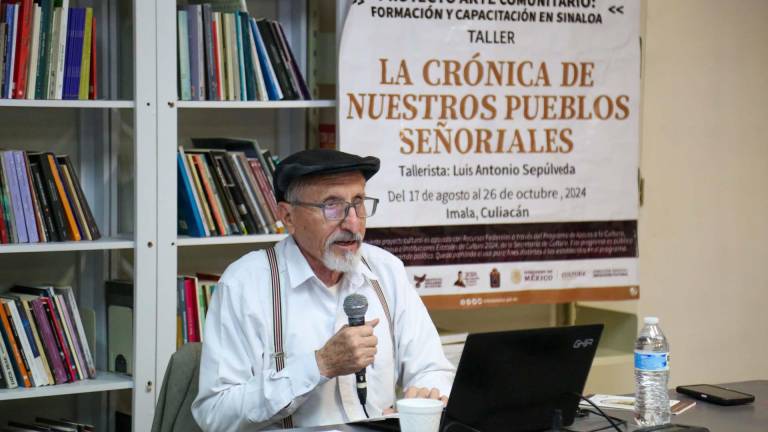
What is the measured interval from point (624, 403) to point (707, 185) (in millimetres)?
2634

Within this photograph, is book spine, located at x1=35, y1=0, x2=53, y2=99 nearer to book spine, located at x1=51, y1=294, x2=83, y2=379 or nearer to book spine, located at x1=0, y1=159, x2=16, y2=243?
book spine, located at x1=0, y1=159, x2=16, y2=243

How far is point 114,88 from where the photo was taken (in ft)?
12.0

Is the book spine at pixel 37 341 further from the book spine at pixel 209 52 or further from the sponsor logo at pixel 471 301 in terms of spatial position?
the sponsor logo at pixel 471 301

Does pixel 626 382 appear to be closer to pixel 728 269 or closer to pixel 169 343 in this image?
pixel 728 269

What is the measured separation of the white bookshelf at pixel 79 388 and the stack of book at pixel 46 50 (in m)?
0.90

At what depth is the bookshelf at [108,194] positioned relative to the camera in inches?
131

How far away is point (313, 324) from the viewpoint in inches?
105

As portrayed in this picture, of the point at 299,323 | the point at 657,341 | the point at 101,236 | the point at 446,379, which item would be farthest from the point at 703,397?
the point at 101,236

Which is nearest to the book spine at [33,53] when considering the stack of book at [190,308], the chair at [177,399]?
the stack of book at [190,308]

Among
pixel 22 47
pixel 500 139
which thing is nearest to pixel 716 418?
pixel 500 139

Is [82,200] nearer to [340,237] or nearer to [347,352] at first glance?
[340,237]

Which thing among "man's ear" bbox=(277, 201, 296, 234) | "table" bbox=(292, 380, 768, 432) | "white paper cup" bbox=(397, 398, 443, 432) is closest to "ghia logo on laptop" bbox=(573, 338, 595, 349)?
"table" bbox=(292, 380, 768, 432)

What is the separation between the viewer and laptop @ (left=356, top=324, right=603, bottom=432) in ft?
6.69

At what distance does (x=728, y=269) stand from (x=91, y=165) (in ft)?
9.78
